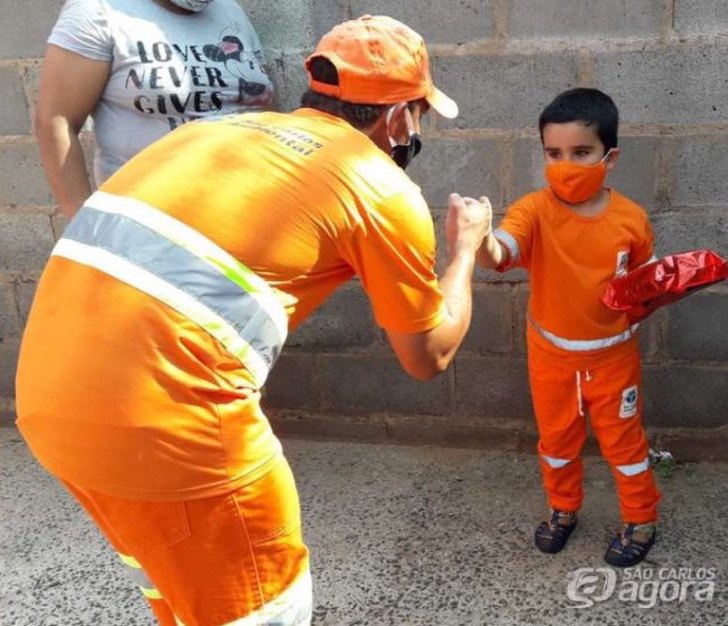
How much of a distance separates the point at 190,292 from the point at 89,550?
1866 mm

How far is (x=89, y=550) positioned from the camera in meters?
3.01

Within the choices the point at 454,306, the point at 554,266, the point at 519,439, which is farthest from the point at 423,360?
the point at 519,439

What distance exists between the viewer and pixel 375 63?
1717 mm

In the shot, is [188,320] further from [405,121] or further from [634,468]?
[634,468]

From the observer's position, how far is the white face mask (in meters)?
2.61

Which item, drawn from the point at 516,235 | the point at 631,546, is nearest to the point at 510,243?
the point at 516,235

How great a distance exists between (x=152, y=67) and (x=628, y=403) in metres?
1.76

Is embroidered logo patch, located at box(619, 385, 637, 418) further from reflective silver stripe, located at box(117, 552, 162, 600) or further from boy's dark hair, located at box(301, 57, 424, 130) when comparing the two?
reflective silver stripe, located at box(117, 552, 162, 600)

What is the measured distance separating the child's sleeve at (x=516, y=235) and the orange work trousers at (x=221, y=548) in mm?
1102

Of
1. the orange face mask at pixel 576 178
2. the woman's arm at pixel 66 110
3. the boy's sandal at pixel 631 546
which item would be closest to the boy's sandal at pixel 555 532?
the boy's sandal at pixel 631 546

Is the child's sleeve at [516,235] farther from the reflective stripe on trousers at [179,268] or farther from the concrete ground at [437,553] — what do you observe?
the reflective stripe on trousers at [179,268]

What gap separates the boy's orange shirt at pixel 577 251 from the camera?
8.32ft

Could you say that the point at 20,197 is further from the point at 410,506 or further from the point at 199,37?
the point at 410,506

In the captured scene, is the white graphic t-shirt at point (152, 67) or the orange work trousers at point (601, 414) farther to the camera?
the orange work trousers at point (601, 414)
